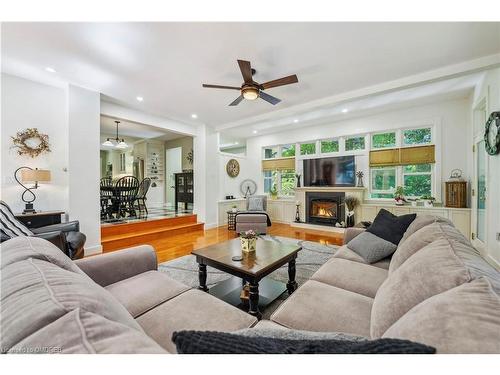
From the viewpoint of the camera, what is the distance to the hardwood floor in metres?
3.69

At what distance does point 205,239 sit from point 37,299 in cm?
405

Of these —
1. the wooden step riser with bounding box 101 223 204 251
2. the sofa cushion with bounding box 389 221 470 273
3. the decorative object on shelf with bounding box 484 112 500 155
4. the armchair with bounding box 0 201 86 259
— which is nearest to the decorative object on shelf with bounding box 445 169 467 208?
the decorative object on shelf with bounding box 484 112 500 155

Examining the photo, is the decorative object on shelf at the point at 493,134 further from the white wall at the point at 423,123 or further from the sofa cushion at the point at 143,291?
the sofa cushion at the point at 143,291

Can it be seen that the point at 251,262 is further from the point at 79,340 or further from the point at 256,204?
the point at 256,204

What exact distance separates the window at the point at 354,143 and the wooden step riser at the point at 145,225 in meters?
4.52

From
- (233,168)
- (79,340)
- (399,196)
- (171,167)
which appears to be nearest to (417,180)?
(399,196)

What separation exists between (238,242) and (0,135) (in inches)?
157

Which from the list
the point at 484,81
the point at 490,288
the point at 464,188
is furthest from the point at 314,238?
the point at 490,288

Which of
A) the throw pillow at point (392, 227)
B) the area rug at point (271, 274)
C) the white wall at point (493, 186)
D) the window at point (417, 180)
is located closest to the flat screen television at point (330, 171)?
the window at point (417, 180)

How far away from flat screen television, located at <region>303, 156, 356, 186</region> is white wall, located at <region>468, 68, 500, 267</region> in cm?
250

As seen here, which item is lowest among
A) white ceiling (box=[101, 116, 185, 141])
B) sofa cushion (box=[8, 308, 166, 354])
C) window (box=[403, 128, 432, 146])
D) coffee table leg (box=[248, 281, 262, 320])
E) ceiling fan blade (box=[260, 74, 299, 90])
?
coffee table leg (box=[248, 281, 262, 320])

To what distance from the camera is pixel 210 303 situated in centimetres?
129

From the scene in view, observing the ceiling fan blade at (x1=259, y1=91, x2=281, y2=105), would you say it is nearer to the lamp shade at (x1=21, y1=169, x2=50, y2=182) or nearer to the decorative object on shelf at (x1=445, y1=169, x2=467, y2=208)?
the lamp shade at (x1=21, y1=169, x2=50, y2=182)

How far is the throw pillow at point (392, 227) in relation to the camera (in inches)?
81.8
